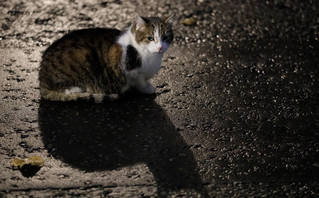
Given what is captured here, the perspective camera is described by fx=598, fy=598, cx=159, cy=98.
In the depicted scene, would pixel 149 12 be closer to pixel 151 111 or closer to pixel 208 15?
pixel 208 15

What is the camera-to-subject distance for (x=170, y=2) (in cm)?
710

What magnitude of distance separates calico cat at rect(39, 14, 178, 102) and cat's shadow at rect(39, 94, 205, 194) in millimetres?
134

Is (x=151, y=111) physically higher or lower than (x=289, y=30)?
lower

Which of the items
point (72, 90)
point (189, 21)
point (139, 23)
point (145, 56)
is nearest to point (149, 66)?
point (145, 56)

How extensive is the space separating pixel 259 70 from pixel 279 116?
2.72 ft

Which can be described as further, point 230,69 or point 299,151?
point 230,69

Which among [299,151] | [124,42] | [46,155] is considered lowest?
[46,155]

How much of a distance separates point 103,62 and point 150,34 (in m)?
0.48

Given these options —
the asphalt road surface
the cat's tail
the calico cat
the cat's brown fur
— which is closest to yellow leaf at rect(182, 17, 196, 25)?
the asphalt road surface

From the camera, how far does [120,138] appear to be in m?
4.79

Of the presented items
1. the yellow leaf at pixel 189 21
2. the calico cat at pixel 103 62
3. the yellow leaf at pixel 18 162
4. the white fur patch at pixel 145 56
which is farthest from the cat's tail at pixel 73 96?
the yellow leaf at pixel 189 21

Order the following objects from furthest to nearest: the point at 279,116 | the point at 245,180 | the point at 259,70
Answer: the point at 259,70 < the point at 279,116 < the point at 245,180

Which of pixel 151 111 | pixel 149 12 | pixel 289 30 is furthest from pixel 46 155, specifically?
pixel 289 30

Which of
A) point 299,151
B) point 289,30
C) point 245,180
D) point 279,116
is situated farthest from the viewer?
point 289,30
